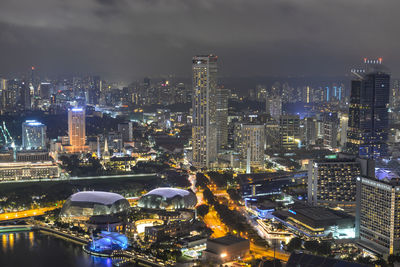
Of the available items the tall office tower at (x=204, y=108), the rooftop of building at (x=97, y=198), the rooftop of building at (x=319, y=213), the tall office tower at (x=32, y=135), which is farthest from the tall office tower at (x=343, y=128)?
the tall office tower at (x=32, y=135)

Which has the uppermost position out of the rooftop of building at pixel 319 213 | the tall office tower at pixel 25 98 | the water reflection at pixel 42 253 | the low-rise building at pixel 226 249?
the tall office tower at pixel 25 98

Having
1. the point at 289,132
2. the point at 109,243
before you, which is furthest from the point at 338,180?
the point at 289,132

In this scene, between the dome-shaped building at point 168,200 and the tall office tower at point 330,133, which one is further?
the tall office tower at point 330,133

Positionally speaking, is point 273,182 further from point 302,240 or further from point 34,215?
point 34,215

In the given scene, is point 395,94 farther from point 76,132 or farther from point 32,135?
point 32,135

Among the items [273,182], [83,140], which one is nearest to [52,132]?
[83,140]

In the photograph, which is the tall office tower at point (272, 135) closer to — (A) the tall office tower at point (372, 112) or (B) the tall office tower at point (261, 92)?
(A) the tall office tower at point (372, 112)

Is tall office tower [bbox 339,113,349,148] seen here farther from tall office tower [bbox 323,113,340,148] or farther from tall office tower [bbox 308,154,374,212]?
tall office tower [bbox 308,154,374,212]
